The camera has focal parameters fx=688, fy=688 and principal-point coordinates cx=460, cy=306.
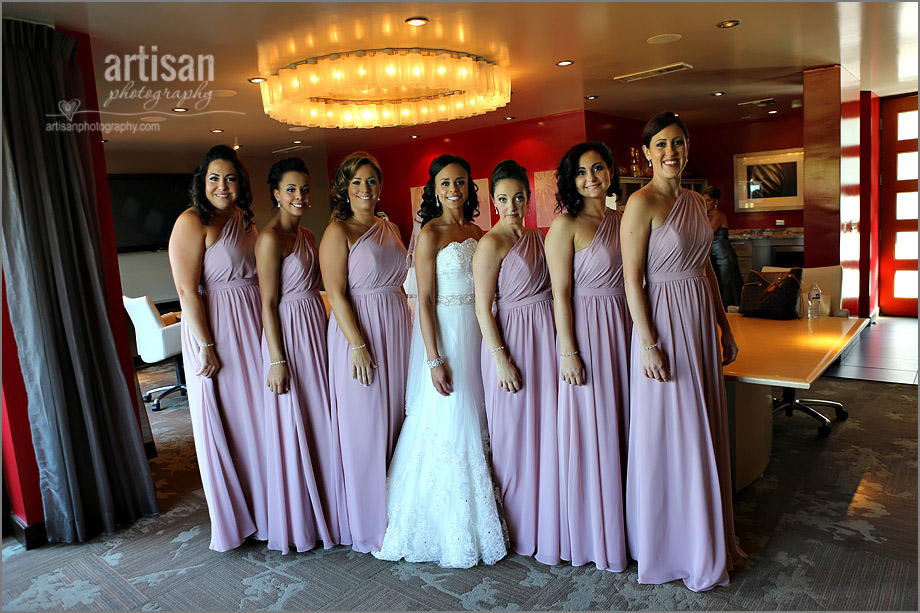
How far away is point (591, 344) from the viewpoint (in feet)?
8.91

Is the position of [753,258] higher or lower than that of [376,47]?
lower

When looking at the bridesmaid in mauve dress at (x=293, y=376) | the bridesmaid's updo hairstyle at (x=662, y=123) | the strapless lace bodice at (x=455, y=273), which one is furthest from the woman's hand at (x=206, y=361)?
the bridesmaid's updo hairstyle at (x=662, y=123)

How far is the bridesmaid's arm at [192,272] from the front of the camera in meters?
3.03

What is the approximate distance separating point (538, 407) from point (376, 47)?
3.23 metres

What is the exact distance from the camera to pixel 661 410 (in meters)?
2.58

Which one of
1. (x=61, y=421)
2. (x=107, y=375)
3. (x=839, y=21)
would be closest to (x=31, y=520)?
(x=61, y=421)

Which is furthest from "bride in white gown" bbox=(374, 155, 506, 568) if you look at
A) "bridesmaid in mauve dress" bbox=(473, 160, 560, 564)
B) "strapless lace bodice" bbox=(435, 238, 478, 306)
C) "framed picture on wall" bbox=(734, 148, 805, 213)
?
"framed picture on wall" bbox=(734, 148, 805, 213)

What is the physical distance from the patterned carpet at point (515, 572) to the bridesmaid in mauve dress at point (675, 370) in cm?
25

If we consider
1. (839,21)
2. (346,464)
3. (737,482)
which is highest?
(839,21)

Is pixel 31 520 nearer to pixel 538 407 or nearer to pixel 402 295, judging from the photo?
pixel 402 295

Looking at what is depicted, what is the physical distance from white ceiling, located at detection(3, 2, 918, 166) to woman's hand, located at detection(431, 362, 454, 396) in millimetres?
2282

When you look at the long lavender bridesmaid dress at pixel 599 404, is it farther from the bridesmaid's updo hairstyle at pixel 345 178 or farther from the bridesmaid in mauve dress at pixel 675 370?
the bridesmaid's updo hairstyle at pixel 345 178

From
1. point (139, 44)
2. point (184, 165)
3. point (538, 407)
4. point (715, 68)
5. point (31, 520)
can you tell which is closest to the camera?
point (538, 407)

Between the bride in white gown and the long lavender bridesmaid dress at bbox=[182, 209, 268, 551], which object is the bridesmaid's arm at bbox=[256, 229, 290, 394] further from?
the bride in white gown
